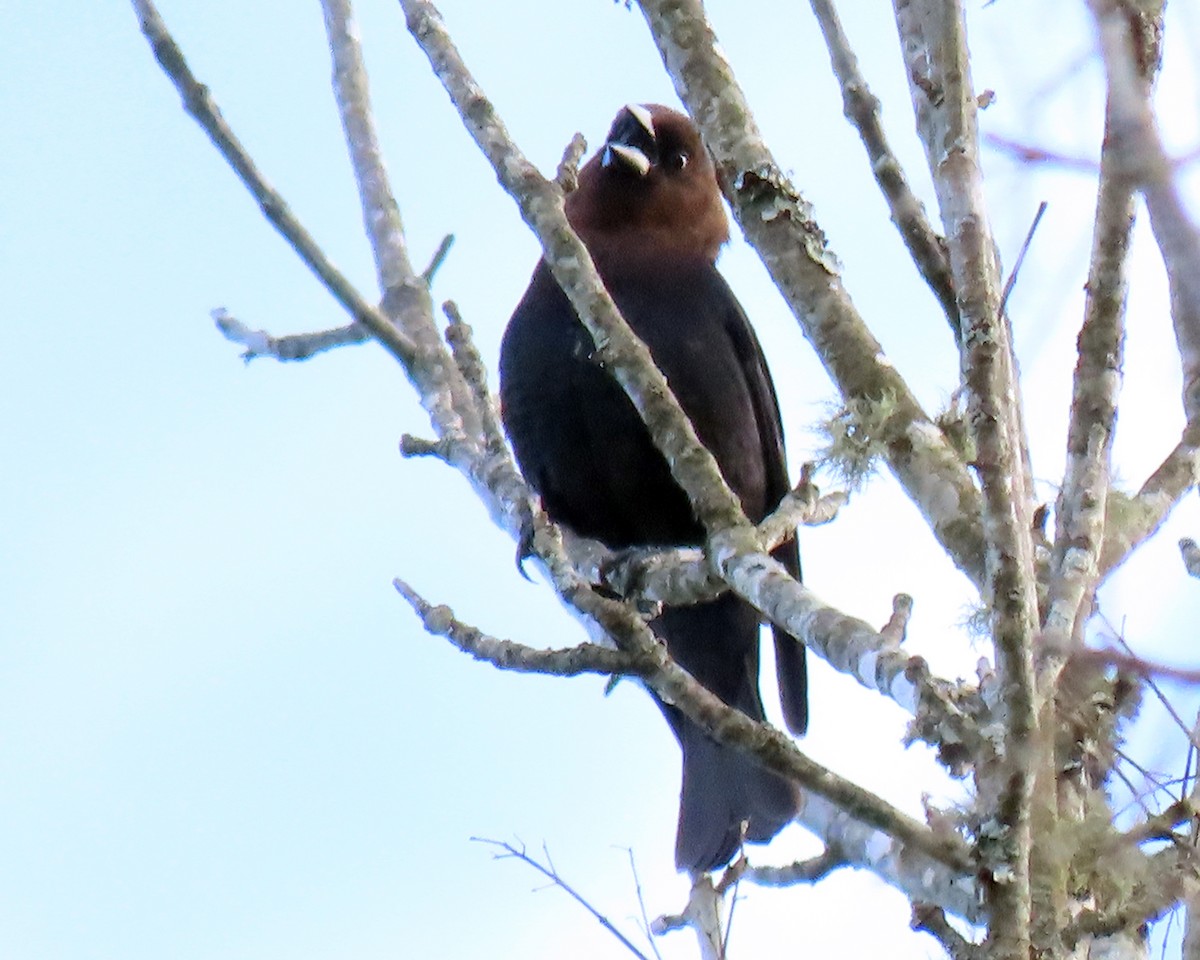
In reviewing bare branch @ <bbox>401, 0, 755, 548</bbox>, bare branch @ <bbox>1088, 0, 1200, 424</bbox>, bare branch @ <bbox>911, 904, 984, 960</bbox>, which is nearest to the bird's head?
bare branch @ <bbox>401, 0, 755, 548</bbox>

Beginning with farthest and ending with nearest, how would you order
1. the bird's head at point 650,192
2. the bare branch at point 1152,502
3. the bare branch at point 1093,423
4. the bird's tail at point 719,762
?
the bird's head at point 650,192
the bird's tail at point 719,762
the bare branch at point 1152,502
the bare branch at point 1093,423

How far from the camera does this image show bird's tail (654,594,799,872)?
12.1 ft

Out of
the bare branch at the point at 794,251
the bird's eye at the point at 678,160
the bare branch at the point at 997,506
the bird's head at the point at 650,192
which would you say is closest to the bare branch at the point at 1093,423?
the bare branch at the point at 997,506

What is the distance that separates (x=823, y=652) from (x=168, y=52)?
1.62 m

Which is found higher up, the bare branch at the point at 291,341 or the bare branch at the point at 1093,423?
the bare branch at the point at 291,341

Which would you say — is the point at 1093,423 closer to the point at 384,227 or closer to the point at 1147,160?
the point at 1147,160

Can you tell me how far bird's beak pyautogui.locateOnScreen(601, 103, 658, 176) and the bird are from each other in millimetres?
13

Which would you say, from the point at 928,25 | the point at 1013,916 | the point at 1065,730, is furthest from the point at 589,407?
the point at 1013,916

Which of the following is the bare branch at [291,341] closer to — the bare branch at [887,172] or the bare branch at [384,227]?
the bare branch at [384,227]

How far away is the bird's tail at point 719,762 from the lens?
3.69 metres

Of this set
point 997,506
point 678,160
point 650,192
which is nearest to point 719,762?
point 650,192

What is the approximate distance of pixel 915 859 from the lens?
2.18m

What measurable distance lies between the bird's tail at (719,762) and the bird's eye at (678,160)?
1.17 metres

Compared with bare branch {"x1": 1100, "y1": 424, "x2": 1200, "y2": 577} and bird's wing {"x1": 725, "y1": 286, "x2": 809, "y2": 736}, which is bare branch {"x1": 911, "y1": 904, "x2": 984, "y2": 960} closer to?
bare branch {"x1": 1100, "y1": 424, "x2": 1200, "y2": 577}
